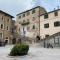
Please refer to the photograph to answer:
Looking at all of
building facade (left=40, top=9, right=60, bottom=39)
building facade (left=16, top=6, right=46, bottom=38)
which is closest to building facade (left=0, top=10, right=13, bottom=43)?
building facade (left=16, top=6, right=46, bottom=38)

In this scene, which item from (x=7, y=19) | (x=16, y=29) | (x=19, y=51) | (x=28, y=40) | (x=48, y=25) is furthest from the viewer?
(x=16, y=29)

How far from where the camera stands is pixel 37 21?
188ft

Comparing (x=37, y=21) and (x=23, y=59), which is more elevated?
(x=37, y=21)

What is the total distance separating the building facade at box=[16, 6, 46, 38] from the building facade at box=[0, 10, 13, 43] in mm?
4395

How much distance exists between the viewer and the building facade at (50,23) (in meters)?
50.4

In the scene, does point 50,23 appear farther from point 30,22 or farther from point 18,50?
point 18,50

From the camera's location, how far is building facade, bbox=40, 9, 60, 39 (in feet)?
165

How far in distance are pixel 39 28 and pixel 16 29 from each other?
13070mm

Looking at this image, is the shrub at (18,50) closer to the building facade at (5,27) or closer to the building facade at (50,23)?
the building facade at (50,23)

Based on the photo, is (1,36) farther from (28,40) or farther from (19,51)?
(19,51)

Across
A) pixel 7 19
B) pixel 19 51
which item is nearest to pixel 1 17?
pixel 7 19

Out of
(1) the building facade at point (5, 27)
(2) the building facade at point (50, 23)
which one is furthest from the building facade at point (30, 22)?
(1) the building facade at point (5, 27)

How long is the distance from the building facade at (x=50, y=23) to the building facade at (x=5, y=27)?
1229 centimetres

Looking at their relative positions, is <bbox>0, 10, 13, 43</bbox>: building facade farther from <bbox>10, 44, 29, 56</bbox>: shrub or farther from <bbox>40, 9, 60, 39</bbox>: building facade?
<bbox>10, 44, 29, 56</bbox>: shrub
